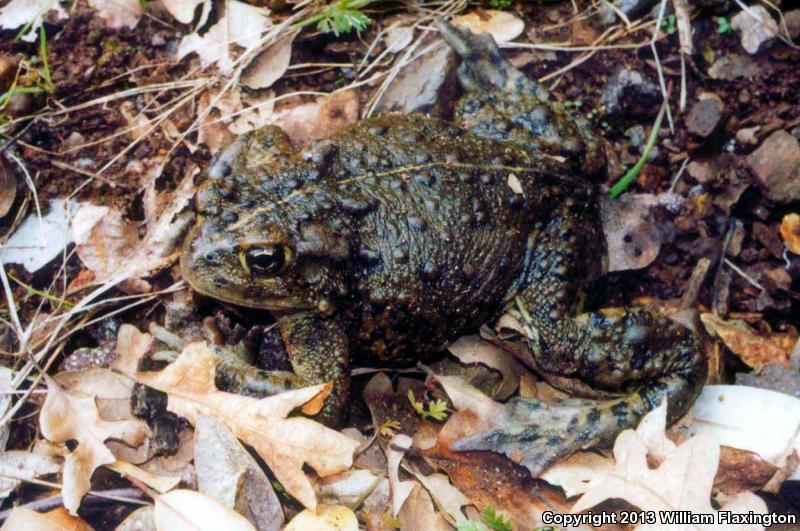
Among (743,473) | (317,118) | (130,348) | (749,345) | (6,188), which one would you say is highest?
(6,188)

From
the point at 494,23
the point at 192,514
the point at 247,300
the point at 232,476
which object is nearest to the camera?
the point at 192,514

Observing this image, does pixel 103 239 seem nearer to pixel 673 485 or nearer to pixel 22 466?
pixel 22 466

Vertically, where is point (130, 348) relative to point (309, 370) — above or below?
above

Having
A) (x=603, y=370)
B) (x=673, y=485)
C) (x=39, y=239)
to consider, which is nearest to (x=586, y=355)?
(x=603, y=370)

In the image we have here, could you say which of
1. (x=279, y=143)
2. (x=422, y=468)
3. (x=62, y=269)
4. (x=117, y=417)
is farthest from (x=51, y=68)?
(x=422, y=468)

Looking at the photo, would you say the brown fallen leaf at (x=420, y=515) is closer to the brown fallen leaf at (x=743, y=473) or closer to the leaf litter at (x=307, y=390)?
the leaf litter at (x=307, y=390)

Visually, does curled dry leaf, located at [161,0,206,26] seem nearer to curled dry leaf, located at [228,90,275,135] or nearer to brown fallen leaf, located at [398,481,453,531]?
curled dry leaf, located at [228,90,275,135]

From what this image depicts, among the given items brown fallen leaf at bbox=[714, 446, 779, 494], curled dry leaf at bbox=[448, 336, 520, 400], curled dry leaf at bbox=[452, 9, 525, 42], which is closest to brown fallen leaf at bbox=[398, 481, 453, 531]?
curled dry leaf at bbox=[448, 336, 520, 400]

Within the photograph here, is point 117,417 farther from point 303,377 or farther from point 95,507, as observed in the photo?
point 303,377
